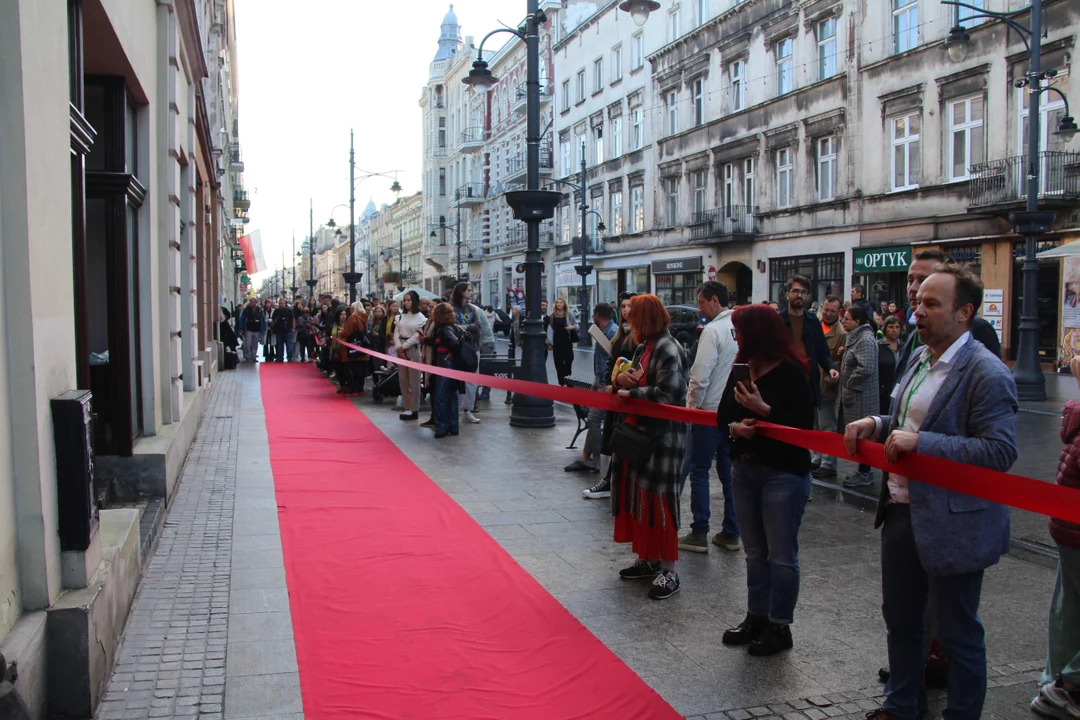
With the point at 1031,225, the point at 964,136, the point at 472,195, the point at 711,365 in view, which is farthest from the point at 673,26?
the point at 711,365

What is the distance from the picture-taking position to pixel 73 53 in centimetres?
525

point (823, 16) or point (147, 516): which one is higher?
point (823, 16)

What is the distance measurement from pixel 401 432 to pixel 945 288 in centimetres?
966

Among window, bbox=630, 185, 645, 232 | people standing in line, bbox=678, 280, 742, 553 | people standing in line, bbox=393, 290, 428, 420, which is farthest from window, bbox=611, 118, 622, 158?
people standing in line, bbox=678, 280, 742, 553

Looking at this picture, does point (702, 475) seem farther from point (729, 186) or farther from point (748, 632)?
point (729, 186)

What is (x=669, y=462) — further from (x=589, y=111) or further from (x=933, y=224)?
(x=589, y=111)

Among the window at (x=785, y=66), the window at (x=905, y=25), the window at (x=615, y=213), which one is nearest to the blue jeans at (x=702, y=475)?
the window at (x=905, y=25)

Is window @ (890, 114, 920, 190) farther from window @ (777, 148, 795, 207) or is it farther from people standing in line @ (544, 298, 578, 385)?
people standing in line @ (544, 298, 578, 385)

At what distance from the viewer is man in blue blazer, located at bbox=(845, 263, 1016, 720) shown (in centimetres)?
341

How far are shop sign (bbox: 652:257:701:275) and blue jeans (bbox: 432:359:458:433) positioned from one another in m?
25.5

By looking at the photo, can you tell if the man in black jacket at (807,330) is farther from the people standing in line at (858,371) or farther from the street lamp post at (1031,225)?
the street lamp post at (1031,225)

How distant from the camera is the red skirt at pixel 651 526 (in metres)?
5.54

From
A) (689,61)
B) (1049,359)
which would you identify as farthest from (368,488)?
(689,61)

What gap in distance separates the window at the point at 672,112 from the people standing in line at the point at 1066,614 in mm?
36265
